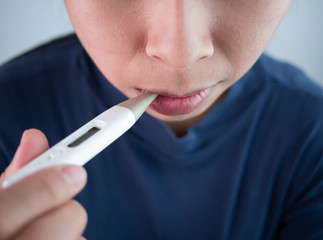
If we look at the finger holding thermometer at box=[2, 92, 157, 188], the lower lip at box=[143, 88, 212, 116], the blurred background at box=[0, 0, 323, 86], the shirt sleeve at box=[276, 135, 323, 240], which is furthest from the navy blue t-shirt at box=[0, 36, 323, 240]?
the blurred background at box=[0, 0, 323, 86]

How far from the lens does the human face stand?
333mm

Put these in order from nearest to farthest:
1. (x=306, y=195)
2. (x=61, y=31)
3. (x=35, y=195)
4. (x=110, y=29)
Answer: (x=35, y=195)
(x=110, y=29)
(x=306, y=195)
(x=61, y=31)

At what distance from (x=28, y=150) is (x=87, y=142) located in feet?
0.23

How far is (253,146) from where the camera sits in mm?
599

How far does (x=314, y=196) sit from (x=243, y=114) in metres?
0.20

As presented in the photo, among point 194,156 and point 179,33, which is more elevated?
point 179,33

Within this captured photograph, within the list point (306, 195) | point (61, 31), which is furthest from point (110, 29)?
point (61, 31)

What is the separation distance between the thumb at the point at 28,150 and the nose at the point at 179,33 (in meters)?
0.15

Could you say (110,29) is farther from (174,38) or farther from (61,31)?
(61,31)

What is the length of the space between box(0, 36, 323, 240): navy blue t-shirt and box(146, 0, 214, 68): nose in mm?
231

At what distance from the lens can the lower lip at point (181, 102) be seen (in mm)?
448

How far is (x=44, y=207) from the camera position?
0.85 feet

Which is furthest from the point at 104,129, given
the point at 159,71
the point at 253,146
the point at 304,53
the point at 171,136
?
the point at 304,53

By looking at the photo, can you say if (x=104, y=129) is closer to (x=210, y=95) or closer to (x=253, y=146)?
(x=210, y=95)
